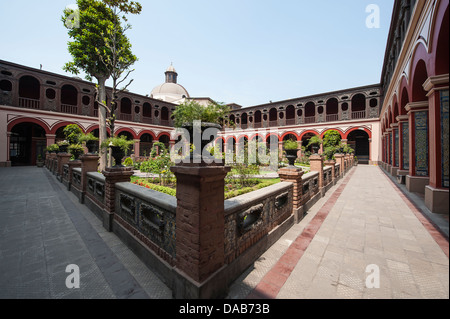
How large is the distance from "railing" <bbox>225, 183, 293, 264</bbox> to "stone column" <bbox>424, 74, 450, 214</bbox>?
402 centimetres

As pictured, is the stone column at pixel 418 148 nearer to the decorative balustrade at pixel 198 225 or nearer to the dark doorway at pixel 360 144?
the decorative balustrade at pixel 198 225

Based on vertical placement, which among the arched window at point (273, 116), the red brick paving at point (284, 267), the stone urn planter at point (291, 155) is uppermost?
the arched window at point (273, 116)

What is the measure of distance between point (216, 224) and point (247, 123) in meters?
31.7

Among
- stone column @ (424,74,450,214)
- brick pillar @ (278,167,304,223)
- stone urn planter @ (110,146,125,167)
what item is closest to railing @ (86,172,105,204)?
stone urn planter @ (110,146,125,167)

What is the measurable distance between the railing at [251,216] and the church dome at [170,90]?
36.6 metres

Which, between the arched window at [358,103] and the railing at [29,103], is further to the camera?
the arched window at [358,103]

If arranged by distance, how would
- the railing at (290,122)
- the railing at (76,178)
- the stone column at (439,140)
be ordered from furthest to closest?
1. the railing at (290,122)
2. the railing at (76,178)
3. the stone column at (439,140)

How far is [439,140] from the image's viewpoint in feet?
15.7

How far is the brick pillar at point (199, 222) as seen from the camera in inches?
78.2

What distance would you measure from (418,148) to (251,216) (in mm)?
7966

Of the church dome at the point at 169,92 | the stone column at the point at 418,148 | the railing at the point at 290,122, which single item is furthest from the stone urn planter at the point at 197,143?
the church dome at the point at 169,92

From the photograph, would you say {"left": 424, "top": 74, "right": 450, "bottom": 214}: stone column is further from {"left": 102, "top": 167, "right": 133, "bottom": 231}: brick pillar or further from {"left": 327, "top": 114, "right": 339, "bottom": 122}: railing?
{"left": 327, "top": 114, "right": 339, "bottom": 122}: railing

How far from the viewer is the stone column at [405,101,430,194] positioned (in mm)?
6898
